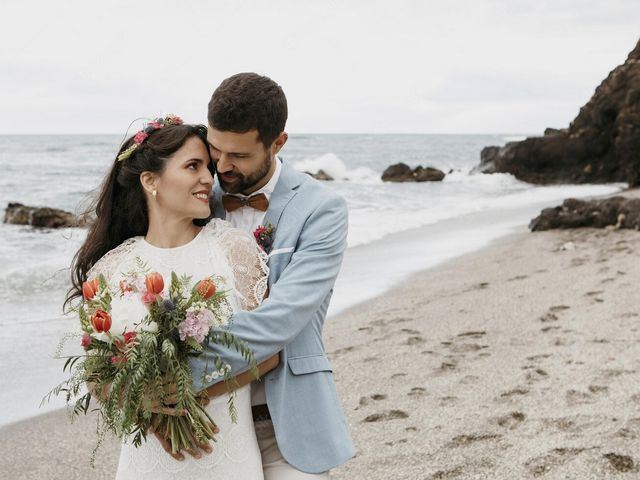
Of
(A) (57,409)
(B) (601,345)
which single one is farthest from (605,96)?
(A) (57,409)

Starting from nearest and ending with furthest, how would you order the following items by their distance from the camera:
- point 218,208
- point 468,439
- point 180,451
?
1. point 180,451
2. point 218,208
3. point 468,439

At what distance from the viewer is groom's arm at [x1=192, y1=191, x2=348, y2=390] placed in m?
2.32

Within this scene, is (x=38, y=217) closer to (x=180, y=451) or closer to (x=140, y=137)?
(x=140, y=137)

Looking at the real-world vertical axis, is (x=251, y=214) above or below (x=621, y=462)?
above

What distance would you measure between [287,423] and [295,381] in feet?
0.43

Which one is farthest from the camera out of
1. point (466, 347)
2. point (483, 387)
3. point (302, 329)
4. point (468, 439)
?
point (466, 347)

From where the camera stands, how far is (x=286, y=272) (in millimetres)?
2518

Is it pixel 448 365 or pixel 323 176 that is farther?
pixel 323 176

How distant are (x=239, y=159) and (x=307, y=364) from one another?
0.71 metres

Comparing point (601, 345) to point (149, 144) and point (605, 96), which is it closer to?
point (149, 144)

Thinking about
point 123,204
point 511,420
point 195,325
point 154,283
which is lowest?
point 511,420

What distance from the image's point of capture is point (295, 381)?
2.54 metres

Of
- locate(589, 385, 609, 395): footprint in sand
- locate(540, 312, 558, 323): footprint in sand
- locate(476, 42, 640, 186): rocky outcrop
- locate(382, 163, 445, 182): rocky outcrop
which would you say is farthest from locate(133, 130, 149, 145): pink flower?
locate(382, 163, 445, 182): rocky outcrop

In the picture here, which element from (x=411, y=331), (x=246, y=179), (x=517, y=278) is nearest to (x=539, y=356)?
(x=411, y=331)
